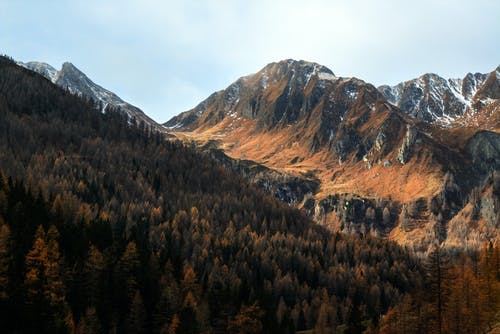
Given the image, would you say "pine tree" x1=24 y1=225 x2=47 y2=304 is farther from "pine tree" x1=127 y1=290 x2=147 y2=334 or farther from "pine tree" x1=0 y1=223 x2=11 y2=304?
"pine tree" x1=127 y1=290 x2=147 y2=334

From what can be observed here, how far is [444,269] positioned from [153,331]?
70.0 metres

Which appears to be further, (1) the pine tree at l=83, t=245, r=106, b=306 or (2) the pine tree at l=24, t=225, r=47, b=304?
(1) the pine tree at l=83, t=245, r=106, b=306

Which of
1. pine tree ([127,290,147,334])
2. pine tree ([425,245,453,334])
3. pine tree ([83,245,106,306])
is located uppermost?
pine tree ([425,245,453,334])

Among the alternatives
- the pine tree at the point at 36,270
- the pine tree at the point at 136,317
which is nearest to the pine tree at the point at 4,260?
the pine tree at the point at 36,270

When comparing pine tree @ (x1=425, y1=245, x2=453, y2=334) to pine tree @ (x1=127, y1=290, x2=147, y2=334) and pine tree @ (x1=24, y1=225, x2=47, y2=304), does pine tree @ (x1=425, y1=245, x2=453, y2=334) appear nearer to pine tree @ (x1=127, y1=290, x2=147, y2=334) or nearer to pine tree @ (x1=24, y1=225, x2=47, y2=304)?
pine tree @ (x1=127, y1=290, x2=147, y2=334)

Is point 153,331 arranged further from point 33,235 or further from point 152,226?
point 152,226

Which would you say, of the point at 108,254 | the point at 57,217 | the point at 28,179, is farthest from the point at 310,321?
the point at 28,179

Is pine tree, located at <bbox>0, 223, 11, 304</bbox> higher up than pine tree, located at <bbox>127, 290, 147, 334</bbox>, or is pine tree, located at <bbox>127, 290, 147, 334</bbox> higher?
pine tree, located at <bbox>0, 223, 11, 304</bbox>

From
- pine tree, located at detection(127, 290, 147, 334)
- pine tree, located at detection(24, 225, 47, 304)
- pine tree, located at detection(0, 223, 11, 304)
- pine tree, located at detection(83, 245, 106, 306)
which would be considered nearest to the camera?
pine tree, located at detection(0, 223, 11, 304)

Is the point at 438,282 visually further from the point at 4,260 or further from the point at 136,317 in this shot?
the point at 4,260

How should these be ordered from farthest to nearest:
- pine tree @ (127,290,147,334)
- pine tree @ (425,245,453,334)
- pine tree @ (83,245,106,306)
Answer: pine tree @ (83,245,106,306) < pine tree @ (127,290,147,334) < pine tree @ (425,245,453,334)

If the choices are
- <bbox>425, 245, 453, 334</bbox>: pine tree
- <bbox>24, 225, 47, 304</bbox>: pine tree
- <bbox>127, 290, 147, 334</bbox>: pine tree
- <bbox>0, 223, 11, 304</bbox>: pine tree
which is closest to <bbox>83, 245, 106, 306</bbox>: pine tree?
<bbox>127, 290, 147, 334</bbox>: pine tree

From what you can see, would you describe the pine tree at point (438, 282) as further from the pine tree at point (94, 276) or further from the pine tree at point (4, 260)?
the pine tree at point (4, 260)

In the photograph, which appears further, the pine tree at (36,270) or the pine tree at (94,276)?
the pine tree at (94,276)
